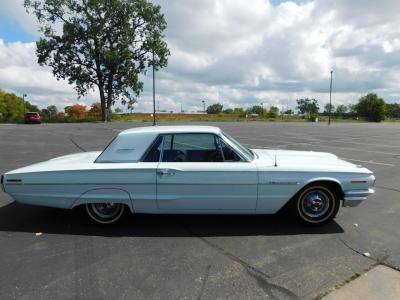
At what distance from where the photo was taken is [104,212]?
15.0 ft

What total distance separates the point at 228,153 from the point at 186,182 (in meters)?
0.70

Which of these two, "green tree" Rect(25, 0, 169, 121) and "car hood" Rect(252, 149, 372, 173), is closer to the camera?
"car hood" Rect(252, 149, 372, 173)

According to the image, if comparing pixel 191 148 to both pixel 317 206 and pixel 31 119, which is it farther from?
A: pixel 31 119

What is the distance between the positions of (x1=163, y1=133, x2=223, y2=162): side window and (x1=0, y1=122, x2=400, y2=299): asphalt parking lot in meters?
0.94

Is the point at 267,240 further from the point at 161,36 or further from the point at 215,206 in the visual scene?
the point at 161,36

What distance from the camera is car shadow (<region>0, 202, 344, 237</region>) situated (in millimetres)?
4398

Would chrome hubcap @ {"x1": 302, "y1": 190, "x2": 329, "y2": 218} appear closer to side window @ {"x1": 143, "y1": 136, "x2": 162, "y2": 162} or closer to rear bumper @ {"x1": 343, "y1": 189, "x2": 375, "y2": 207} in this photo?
rear bumper @ {"x1": 343, "y1": 189, "x2": 375, "y2": 207}

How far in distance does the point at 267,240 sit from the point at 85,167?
2.55 m

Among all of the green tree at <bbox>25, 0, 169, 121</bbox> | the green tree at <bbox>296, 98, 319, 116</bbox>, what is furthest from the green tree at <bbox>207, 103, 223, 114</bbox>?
the green tree at <bbox>25, 0, 169, 121</bbox>

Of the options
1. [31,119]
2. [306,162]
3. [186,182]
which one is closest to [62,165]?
[186,182]

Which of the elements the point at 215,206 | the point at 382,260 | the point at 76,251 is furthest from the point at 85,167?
→ the point at 382,260

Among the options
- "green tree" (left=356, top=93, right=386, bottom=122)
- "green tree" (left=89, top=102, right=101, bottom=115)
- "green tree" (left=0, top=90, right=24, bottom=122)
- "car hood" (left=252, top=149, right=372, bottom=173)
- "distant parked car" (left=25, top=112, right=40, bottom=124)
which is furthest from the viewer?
"green tree" (left=356, top=93, right=386, bottom=122)

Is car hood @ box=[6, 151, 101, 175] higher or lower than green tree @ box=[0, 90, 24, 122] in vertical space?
lower

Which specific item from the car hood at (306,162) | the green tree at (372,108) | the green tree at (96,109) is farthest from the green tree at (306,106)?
the car hood at (306,162)
